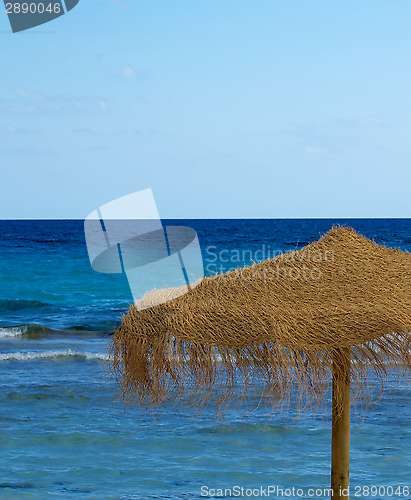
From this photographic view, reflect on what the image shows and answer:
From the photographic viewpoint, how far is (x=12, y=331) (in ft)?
44.5

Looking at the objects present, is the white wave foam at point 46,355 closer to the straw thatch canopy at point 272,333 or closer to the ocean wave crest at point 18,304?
the ocean wave crest at point 18,304

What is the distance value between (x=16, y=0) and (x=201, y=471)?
6.21m

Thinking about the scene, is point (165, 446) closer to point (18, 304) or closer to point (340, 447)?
point (340, 447)

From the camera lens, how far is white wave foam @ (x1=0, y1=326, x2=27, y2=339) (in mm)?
13202

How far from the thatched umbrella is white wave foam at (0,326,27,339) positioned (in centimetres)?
1093

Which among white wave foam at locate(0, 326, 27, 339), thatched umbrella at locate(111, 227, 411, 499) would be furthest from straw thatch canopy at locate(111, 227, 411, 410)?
white wave foam at locate(0, 326, 27, 339)

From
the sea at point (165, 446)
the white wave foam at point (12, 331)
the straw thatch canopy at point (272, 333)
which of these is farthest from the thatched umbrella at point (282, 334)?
the white wave foam at point (12, 331)

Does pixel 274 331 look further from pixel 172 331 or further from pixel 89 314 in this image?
pixel 89 314

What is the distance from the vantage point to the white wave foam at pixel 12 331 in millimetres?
13202

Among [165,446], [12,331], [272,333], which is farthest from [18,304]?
→ [272,333]

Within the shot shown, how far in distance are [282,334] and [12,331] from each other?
488 inches

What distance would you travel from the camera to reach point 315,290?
3082 mm

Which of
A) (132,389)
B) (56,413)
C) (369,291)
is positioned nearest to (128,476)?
(56,413)
